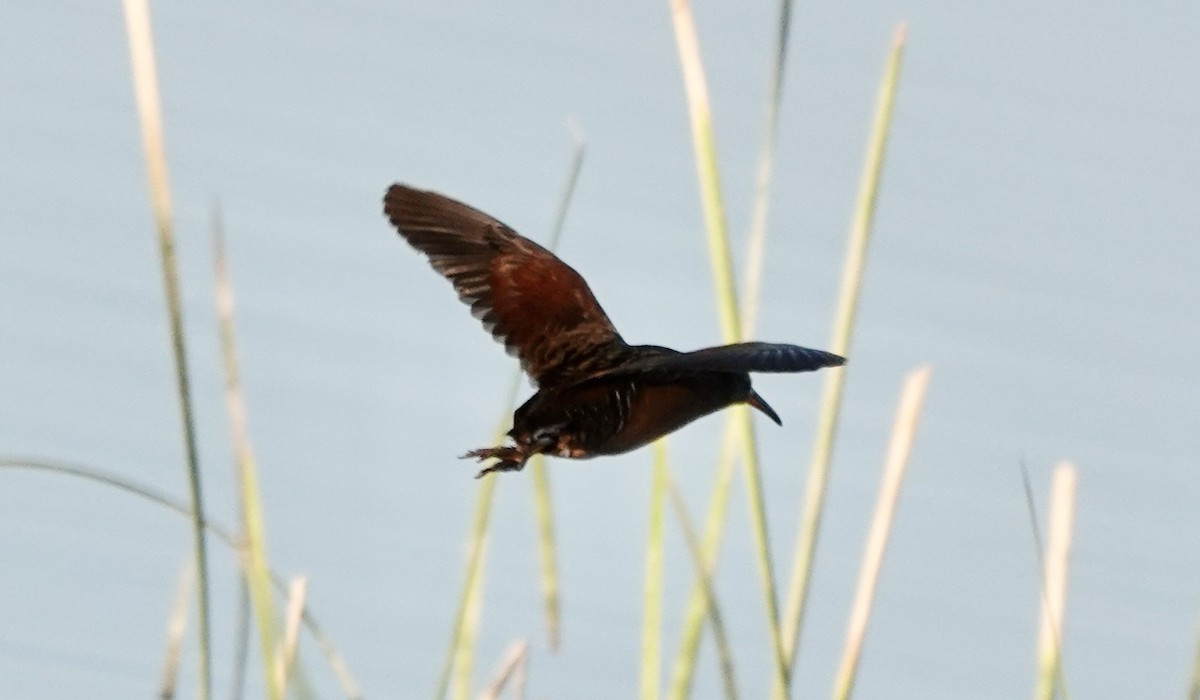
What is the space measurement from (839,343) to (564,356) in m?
0.21

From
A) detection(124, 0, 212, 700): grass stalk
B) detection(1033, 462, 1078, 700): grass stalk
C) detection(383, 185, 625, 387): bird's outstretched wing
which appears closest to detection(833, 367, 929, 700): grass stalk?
detection(1033, 462, 1078, 700): grass stalk

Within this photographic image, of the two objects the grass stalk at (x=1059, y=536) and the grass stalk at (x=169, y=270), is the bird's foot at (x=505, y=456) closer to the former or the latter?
the grass stalk at (x=169, y=270)

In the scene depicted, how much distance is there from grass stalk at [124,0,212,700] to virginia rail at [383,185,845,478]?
0.16 meters

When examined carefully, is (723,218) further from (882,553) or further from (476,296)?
(882,553)

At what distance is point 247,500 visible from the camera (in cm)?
124

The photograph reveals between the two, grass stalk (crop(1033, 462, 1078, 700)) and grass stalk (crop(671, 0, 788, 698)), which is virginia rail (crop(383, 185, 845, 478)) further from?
grass stalk (crop(1033, 462, 1078, 700))

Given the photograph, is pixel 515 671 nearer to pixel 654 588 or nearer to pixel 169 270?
pixel 654 588

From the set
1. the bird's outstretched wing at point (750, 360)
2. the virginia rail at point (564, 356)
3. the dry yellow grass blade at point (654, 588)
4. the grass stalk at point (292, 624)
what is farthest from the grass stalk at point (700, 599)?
the bird's outstretched wing at point (750, 360)

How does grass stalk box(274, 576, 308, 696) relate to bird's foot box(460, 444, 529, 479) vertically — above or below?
below

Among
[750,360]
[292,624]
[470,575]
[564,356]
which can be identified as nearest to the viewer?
[750,360]

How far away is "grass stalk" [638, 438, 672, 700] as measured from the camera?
131 centimetres

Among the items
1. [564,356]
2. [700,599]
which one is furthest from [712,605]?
[564,356]

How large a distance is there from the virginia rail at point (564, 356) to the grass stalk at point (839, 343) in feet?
0.28

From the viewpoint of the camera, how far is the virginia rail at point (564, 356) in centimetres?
97
